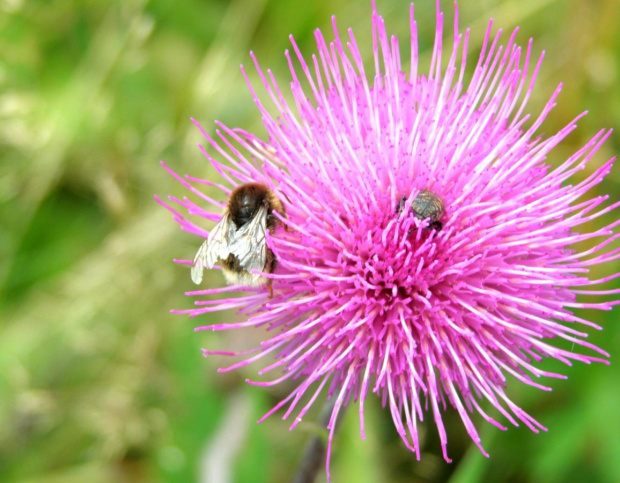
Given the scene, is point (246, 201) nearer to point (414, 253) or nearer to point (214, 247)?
point (214, 247)

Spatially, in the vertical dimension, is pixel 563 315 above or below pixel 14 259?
above

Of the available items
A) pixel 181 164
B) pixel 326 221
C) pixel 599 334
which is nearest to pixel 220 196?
pixel 181 164

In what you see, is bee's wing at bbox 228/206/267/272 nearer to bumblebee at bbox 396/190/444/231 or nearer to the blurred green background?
bumblebee at bbox 396/190/444/231

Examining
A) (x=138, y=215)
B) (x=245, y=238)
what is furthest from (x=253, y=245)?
(x=138, y=215)

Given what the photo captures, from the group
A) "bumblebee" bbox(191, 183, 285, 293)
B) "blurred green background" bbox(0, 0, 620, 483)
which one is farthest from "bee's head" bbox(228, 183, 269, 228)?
"blurred green background" bbox(0, 0, 620, 483)

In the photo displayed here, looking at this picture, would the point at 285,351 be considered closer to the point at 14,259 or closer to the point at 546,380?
the point at 546,380

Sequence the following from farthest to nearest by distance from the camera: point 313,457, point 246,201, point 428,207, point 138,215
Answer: point 138,215 < point 313,457 < point 246,201 < point 428,207

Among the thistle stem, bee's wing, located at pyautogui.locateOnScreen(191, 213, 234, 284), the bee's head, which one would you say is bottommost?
the thistle stem
